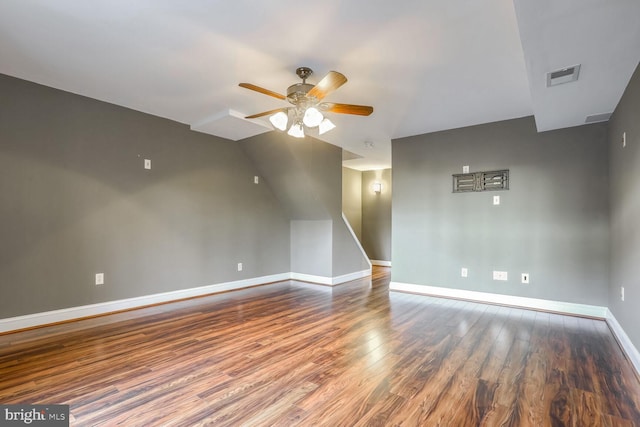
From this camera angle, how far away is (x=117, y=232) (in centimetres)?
355

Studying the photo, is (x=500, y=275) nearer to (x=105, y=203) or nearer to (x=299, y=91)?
(x=299, y=91)

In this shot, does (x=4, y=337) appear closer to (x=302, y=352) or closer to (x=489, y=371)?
(x=302, y=352)

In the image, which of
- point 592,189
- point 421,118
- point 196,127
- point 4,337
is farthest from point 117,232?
point 592,189

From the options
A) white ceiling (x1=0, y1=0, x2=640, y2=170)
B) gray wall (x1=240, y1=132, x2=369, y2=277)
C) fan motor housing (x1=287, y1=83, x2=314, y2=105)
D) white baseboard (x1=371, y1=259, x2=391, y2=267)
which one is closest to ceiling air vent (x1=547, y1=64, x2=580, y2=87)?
white ceiling (x1=0, y1=0, x2=640, y2=170)

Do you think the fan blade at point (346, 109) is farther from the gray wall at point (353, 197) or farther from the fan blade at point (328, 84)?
the gray wall at point (353, 197)

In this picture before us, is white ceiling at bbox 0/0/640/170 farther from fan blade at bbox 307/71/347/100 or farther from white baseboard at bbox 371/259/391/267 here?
white baseboard at bbox 371/259/391/267

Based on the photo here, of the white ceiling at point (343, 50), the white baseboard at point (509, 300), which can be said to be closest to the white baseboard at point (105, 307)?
the white ceiling at point (343, 50)

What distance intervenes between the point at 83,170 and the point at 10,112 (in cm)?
74

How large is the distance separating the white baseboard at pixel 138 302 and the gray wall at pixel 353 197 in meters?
1.94

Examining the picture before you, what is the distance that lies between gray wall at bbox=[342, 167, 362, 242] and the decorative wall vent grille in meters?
3.26

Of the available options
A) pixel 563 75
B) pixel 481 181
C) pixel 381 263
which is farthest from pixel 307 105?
pixel 381 263

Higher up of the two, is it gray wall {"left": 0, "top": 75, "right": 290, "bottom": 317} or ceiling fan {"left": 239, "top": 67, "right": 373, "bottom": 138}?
ceiling fan {"left": 239, "top": 67, "right": 373, "bottom": 138}

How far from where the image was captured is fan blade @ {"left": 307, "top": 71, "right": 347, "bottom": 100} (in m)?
2.12

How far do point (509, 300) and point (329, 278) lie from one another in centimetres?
259
